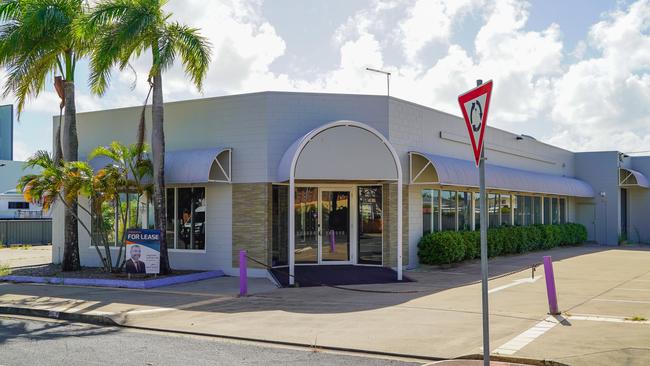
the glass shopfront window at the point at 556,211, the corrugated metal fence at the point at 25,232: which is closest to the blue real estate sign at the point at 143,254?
the corrugated metal fence at the point at 25,232

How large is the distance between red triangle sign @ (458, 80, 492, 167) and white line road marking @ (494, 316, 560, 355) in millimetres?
A: 3103

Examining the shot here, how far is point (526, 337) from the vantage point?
8.87 meters

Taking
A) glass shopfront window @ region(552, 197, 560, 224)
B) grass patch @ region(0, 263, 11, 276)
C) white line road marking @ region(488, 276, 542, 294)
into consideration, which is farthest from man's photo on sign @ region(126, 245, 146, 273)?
glass shopfront window @ region(552, 197, 560, 224)

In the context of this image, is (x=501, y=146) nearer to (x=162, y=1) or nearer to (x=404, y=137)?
(x=404, y=137)

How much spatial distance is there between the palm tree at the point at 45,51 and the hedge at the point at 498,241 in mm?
10523

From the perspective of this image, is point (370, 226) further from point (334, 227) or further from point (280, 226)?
point (280, 226)

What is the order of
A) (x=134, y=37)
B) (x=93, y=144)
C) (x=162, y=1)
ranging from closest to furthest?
(x=134, y=37)
(x=162, y=1)
(x=93, y=144)

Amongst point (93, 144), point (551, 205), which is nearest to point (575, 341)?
point (93, 144)

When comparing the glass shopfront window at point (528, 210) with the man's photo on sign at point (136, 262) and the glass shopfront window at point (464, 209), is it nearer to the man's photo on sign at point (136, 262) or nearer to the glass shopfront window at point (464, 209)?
the glass shopfront window at point (464, 209)

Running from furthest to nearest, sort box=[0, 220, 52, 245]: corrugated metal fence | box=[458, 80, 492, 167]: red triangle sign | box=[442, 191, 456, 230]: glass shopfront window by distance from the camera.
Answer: box=[0, 220, 52, 245]: corrugated metal fence
box=[442, 191, 456, 230]: glass shopfront window
box=[458, 80, 492, 167]: red triangle sign

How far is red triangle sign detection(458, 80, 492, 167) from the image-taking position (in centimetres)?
634

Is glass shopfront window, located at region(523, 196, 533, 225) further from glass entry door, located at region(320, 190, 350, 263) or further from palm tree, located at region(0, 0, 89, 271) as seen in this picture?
palm tree, located at region(0, 0, 89, 271)

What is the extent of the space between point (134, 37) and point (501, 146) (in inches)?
638

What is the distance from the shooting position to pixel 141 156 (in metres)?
17.1
